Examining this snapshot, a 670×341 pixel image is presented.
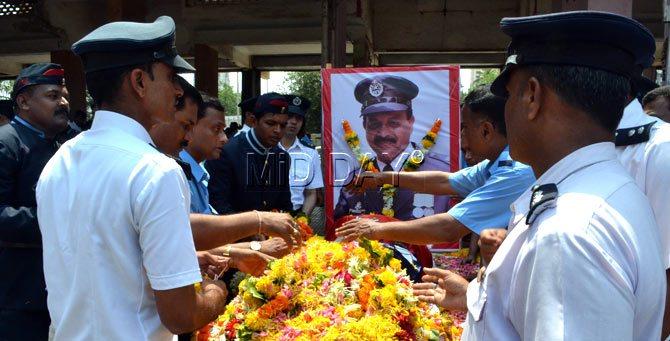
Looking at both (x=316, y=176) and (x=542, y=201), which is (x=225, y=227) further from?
(x=316, y=176)

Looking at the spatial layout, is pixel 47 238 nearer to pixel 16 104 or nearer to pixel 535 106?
pixel 535 106

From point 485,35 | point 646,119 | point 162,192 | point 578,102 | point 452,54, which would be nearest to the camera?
point 578,102

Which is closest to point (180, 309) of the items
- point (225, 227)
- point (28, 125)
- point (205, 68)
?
point (225, 227)

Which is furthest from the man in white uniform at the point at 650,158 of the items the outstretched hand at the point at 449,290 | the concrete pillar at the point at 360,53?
the concrete pillar at the point at 360,53

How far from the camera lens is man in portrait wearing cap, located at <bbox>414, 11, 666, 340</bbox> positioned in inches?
43.9

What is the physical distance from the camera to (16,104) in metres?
3.44

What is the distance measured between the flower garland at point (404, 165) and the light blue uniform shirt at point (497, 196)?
215cm

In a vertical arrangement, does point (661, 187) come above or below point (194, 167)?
above

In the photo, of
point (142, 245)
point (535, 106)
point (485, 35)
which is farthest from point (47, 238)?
Answer: point (485, 35)

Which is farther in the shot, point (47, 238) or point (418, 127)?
point (418, 127)

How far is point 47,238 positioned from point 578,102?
161 centimetres

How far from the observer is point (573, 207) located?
1.19m

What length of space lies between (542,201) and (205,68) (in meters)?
11.8

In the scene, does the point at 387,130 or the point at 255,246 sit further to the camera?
the point at 387,130
